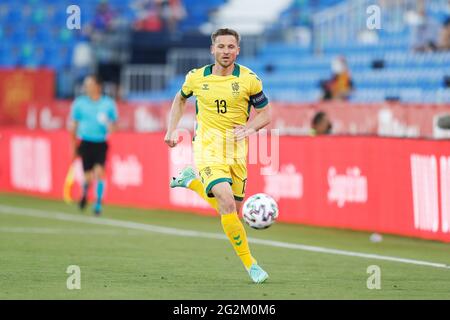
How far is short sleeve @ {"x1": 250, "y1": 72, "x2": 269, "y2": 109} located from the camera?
11266 millimetres

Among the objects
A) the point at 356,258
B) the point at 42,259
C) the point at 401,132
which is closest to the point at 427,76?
the point at 401,132

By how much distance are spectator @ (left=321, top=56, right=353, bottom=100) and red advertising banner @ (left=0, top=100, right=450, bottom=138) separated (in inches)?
67.1

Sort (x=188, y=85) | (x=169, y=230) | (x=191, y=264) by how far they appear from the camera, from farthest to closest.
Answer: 1. (x=169, y=230)
2. (x=191, y=264)
3. (x=188, y=85)

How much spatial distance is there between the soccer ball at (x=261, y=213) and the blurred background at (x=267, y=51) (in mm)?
7643

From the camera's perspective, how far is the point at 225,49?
11023 millimetres

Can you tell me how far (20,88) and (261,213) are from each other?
2154 cm

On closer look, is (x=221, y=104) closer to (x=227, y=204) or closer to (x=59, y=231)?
(x=227, y=204)

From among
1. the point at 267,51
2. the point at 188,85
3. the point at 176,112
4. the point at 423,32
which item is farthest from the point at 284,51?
the point at 188,85

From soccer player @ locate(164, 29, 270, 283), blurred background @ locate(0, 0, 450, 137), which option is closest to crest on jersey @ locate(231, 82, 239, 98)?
soccer player @ locate(164, 29, 270, 283)

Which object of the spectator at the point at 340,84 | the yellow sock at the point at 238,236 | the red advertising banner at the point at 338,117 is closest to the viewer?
the yellow sock at the point at 238,236

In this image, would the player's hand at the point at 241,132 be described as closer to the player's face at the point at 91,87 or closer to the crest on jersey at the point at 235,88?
the crest on jersey at the point at 235,88

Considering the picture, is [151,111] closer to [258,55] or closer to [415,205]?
[258,55]

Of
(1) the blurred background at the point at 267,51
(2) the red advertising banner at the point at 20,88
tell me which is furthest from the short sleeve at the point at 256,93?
(2) the red advertising banner at the point at 20,88

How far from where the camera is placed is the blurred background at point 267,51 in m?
23.3
